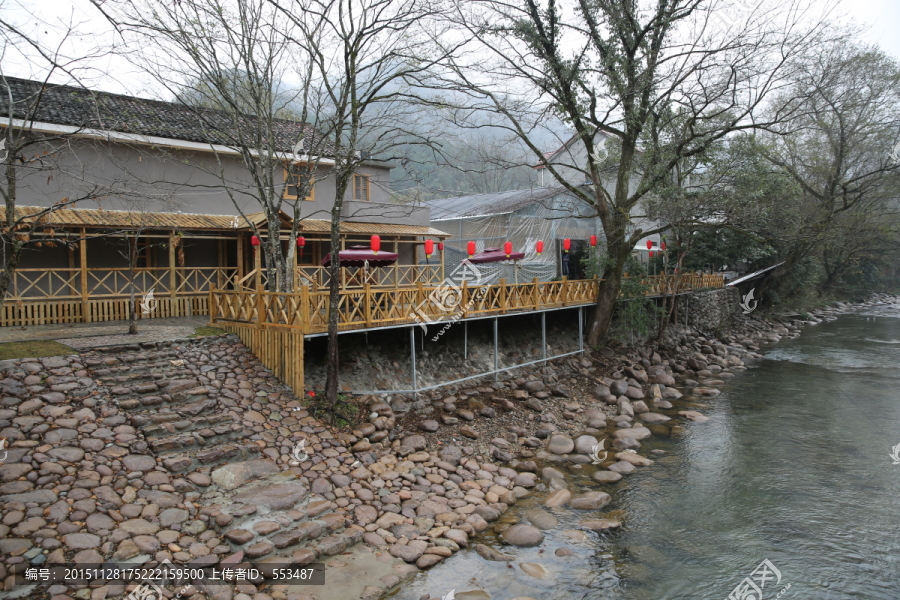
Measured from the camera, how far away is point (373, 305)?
1099 centimetres

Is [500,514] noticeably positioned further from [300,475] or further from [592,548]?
[300,475]

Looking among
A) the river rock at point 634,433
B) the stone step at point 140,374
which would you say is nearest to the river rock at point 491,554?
the river rock at point 634,433

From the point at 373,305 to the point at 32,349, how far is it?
568 centimetres

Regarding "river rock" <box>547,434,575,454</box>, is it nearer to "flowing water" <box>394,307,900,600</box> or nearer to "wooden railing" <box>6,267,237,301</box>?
"flowing water" <box>394,307,900,600</box>

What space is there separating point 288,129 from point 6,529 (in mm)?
14162

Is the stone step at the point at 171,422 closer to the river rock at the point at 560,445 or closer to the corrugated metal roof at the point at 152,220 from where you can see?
the corrugated metal roof at the point at 152,220

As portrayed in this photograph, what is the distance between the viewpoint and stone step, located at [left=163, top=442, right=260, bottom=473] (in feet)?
24.0

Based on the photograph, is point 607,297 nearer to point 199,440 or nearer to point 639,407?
point 639,407

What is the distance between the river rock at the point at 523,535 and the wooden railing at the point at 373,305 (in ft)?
15.7

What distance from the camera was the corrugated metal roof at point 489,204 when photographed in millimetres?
20016

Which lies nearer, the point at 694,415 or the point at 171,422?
the point at 171,422

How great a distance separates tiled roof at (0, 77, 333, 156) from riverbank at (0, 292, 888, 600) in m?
5.63

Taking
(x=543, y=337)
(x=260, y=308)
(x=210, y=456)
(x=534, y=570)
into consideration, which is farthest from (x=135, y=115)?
(x=534, y=570)

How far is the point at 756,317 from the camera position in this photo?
2784 cm
